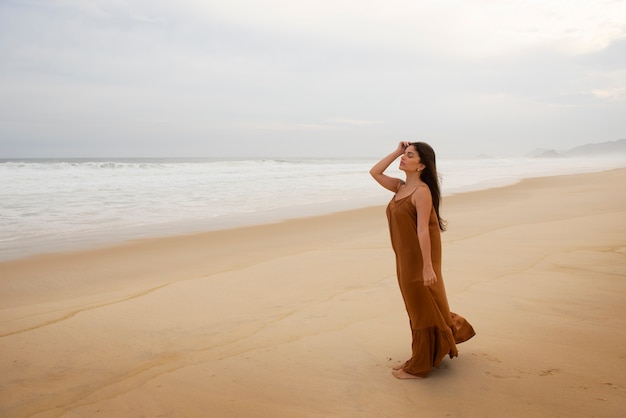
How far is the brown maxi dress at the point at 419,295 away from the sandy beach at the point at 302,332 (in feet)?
0.56

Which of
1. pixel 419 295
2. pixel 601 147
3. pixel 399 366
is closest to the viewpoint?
pixel 419 295

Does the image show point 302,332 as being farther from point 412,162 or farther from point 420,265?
point 412,162

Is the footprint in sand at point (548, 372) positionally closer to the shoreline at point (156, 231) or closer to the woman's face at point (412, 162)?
the woman's face at point (412, 162)

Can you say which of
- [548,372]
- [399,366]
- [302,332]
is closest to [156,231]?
[302,332]

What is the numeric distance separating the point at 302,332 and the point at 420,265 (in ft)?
5.20

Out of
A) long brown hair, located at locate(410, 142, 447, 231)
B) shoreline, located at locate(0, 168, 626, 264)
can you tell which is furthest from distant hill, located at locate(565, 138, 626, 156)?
long brown hair, located at locate(410, 142, 447, 231)

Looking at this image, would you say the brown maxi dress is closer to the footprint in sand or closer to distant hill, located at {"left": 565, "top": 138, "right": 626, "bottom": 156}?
the footprint in sand

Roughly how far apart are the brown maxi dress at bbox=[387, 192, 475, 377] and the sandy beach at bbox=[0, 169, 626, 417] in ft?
0.56

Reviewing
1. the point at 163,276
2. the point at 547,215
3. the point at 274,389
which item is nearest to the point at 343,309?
the point at 274,389

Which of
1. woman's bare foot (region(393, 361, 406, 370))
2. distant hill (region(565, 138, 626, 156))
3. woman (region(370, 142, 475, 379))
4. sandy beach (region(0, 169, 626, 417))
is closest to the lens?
sandy beach (region(0, 169, 626, 417))

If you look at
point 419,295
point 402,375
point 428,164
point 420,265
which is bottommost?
point 402,375

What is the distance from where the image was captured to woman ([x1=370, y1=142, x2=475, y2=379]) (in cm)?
335

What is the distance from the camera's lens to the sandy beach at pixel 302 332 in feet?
10.4

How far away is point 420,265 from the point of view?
11.1 feet
